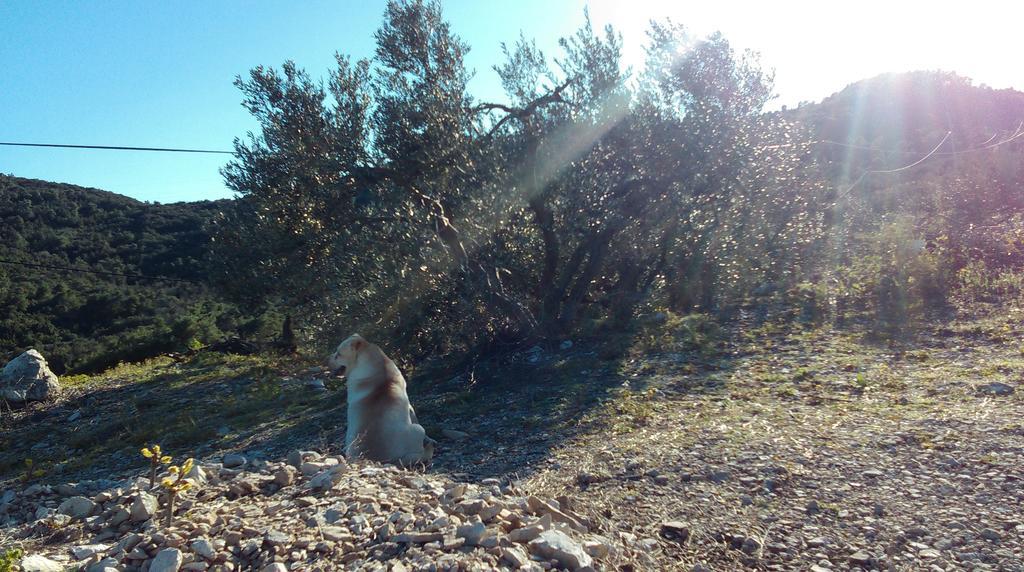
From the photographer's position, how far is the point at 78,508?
384 centimetres

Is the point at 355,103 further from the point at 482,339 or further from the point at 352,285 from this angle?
the point at 482,339

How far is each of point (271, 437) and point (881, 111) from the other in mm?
32096

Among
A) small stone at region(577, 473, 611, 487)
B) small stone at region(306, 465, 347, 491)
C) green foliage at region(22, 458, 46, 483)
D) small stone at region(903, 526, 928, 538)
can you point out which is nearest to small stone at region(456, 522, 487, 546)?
small stone at region(306, 465, 347, 491)

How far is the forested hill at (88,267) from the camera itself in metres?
24.9

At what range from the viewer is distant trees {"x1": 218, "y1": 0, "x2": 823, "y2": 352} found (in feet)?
27.6

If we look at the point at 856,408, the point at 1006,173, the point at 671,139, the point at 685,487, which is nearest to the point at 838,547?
the point at 685,487

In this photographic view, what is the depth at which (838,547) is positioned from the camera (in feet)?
11.1

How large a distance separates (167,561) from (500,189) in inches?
260

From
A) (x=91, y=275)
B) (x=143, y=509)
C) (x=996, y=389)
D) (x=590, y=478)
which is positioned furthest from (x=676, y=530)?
(x=91, y=275)

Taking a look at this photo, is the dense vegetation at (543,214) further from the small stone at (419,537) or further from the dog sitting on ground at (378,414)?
the small stone at (419,537)

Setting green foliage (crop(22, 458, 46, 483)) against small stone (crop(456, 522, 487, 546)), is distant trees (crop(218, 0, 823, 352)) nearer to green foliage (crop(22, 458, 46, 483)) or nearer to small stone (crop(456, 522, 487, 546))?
green foliage (crop(22, 458, 46, 483))

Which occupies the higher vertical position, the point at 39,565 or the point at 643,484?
the point at 39,565

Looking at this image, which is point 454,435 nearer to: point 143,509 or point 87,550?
point 143,509

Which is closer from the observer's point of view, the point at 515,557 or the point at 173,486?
the point at 515,557
